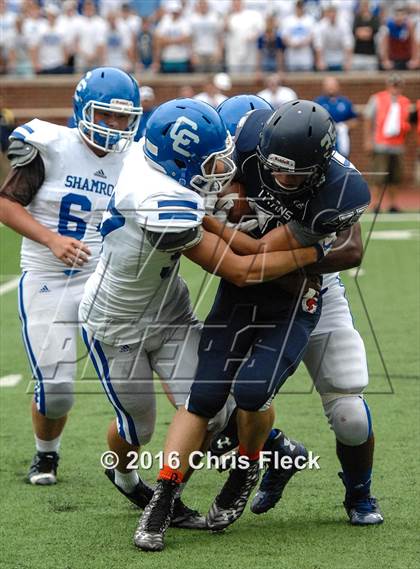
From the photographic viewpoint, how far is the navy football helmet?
12.1ft

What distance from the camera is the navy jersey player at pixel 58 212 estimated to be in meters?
4.69

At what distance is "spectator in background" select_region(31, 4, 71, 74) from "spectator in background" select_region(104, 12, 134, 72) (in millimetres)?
692

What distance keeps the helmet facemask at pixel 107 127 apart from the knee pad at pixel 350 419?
5.02 feet

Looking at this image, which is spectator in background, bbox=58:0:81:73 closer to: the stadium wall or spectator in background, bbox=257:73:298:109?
the stadium wall

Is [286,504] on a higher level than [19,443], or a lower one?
higher

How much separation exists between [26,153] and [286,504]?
1.82m

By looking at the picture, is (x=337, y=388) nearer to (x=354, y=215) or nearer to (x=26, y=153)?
(x=354, y=215)

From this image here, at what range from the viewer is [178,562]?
3711 millimetres

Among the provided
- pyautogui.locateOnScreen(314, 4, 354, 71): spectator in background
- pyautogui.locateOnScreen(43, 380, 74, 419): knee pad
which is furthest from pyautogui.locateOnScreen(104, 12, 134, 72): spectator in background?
pyautogui.locateOnScreen(43, 380, 74, 419): knee pad

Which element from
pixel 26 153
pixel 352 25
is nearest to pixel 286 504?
pixel 26 153

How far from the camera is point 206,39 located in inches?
637

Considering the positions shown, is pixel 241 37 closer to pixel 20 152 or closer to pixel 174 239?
pixel 20 152

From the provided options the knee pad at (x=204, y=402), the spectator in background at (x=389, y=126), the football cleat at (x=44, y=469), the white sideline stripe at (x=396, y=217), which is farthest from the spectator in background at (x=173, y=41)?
the knee pad at (x=204, y=402)

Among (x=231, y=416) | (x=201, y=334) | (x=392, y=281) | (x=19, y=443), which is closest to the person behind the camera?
(x=201, y=334)
